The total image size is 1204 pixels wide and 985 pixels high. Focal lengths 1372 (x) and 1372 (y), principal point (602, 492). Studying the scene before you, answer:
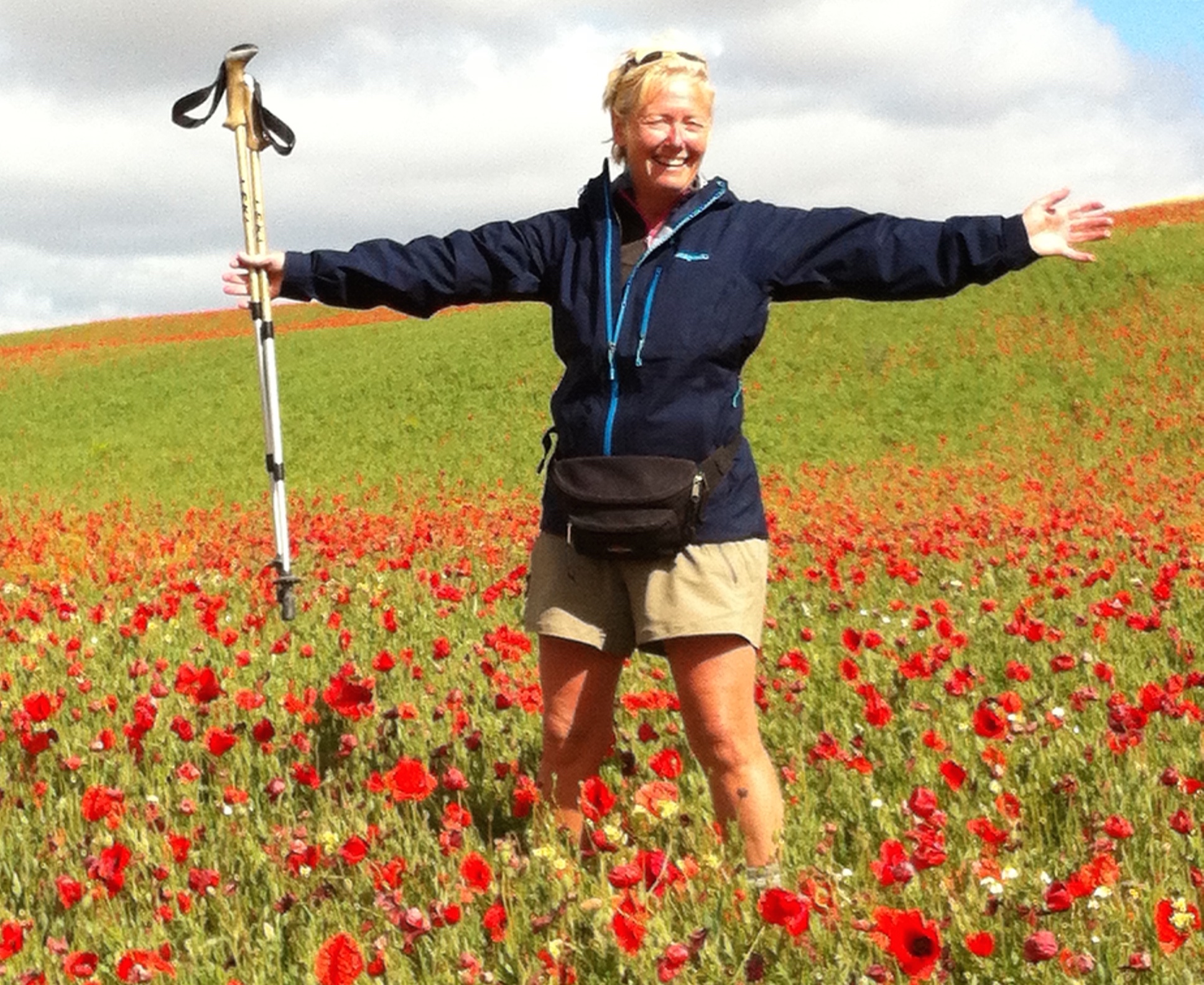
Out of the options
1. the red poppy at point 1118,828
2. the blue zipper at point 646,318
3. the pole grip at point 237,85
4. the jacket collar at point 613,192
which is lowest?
the red poppy at point 1118,828

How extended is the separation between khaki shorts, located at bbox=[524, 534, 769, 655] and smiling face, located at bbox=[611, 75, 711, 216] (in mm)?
995

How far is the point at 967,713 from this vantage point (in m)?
5.36

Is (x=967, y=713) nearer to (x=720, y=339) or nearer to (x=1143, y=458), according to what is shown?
(x=720, y=339)

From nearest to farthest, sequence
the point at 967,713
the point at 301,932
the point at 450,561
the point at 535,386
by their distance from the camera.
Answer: the point at 301,932 < the point at 967,713 < the point at 450,561 < the point at 535,386

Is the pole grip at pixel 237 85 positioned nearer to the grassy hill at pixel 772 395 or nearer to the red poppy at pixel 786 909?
the red poppy at pixel 786 909

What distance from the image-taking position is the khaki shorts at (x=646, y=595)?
12.1ft

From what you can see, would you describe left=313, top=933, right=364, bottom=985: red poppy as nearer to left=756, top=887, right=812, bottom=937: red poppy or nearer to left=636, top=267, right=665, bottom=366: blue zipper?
left=756, top=887, right=812, bottom=937: red poppy

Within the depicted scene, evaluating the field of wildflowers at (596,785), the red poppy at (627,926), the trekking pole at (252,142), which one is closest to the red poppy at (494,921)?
the field of wildflowers at (596,785)

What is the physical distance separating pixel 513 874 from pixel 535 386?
1074 inches

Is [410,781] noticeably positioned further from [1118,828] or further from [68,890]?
[1118,828]

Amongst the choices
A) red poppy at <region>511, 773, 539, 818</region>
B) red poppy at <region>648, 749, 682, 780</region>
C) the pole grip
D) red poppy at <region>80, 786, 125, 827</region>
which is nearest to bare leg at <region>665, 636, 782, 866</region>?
red poppy at <region>648, 749, 682, 780</region>

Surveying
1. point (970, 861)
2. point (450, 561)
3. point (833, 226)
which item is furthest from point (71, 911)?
point (450, 561)

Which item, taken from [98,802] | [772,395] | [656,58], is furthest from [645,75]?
[772,395]

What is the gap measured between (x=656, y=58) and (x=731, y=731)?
1.83m
